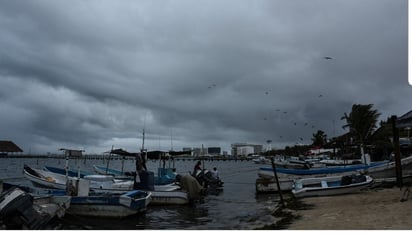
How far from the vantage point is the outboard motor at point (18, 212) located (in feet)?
32.5

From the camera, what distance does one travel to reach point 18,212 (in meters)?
10.1

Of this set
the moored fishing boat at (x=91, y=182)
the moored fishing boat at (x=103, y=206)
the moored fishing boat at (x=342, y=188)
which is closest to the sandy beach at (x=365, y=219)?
the moored fishing boat at (x=342, y=188)

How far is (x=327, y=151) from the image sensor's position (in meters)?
87.6

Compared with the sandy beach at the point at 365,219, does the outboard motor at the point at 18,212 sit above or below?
above

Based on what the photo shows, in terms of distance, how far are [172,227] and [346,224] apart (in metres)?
6.79

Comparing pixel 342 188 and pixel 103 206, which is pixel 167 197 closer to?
pixel 103 206

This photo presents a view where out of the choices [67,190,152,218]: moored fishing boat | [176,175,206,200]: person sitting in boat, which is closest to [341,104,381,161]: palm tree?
[176,175,206,200]: person sitting in boat

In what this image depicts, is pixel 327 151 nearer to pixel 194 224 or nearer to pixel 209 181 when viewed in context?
pixel 209 181

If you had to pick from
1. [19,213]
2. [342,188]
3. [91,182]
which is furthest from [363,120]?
[19,213]

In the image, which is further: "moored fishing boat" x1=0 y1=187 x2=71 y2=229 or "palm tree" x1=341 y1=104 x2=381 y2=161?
"palm tree" x1=341 y1=104 x2=381 y2=161

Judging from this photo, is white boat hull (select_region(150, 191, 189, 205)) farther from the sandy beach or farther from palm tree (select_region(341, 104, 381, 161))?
palm tree (select_region(341, 104, 381, 161))

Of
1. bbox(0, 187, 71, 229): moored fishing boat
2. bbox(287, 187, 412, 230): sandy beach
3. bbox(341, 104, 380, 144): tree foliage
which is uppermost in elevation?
bbox(341, 104, 380, 144): tree foliage

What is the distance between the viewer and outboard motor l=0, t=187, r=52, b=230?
32.5ft

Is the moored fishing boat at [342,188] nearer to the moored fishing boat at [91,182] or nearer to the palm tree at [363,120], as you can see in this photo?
the moored fishing boat at [91,182]
